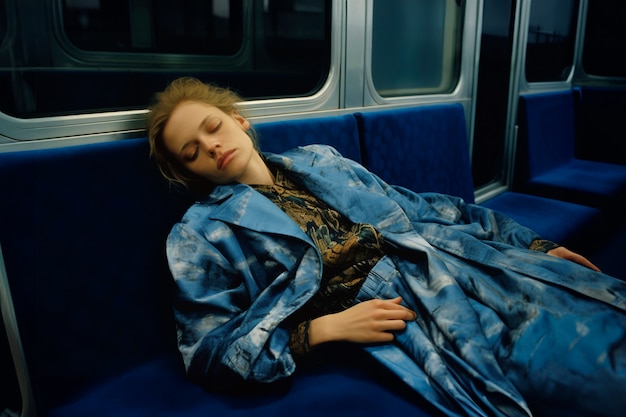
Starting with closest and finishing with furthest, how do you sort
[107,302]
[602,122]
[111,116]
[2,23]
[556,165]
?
[107,302]
[111,116]
[2,23]
[556,165]
[602,122]

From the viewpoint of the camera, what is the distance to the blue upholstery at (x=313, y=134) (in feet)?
5.08

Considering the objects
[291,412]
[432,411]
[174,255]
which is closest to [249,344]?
[291,412]

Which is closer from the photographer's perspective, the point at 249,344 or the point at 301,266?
the point at 249,344

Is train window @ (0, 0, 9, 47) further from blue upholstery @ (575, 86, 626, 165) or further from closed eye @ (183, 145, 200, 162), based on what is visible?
blue upholstery @ (575, 86, 626, 165)

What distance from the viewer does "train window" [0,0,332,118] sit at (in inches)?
73.0

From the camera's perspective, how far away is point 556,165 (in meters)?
3.68

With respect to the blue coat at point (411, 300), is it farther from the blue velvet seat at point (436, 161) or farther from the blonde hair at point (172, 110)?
the blue velvet seat at point (436, 161)

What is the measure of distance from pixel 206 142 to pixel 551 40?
3.69m

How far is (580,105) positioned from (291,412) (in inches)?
159

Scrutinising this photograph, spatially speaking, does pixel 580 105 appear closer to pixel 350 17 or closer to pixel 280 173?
pixel 350 17

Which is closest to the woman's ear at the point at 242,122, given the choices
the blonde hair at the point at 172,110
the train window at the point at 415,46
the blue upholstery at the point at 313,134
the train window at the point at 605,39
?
the blonde hair at the point at 172,110

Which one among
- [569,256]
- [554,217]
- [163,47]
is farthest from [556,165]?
[163,47]

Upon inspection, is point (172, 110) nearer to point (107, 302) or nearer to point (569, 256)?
point (107, 302)

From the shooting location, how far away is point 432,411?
→ 3.22 ft
